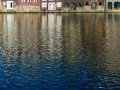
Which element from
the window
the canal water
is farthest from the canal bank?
the canal water

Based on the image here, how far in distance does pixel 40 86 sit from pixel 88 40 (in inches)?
912

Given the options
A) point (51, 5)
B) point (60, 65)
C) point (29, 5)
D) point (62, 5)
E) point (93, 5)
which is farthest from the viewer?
point (29, 5)

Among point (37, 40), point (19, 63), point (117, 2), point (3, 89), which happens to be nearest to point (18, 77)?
point (3, 89)

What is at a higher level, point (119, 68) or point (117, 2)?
point (117, 2)

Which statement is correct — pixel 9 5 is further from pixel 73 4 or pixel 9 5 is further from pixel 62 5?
pixel 73 4

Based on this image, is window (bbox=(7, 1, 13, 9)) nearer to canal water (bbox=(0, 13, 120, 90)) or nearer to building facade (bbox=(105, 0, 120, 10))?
building facade (bbox=(105, 0, 120, 10))

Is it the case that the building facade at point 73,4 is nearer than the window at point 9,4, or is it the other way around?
the building facade at point 73,4

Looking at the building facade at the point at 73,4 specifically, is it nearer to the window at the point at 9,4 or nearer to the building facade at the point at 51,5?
the building facade at the point at 51,5

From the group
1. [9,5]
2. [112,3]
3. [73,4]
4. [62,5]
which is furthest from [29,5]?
[112,3]

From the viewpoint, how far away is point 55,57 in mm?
31594

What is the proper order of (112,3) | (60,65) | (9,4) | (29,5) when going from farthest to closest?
(9,4), (29,5), (112,3), (60,65)

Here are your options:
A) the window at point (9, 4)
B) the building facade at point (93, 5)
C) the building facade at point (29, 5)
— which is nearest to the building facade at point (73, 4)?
the building facade at point (93, 5)

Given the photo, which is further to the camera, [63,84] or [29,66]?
[29,66]

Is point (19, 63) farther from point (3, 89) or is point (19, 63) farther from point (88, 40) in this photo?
point (88, 40)
